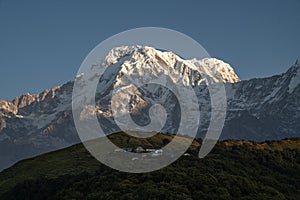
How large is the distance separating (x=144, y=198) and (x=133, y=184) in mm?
17321

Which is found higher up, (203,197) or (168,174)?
(168,174)

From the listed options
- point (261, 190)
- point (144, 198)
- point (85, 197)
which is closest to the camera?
point (144, 198)

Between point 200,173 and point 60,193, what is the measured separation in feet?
170

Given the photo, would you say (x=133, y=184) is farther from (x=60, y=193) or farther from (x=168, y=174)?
(x=60, y=193)

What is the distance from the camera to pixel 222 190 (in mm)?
180625

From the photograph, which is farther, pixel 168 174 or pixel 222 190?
pixel 168 174

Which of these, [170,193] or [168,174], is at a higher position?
[168,174]

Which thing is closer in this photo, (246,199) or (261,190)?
(246,199)

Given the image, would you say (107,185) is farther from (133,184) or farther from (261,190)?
(261,190)

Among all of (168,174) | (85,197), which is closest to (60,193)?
(85,197)

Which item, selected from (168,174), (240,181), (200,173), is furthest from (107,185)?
(240,181)

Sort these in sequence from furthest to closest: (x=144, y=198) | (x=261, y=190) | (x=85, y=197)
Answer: (x=261, y=190) < (x=85, y=197) < (x=144, y=198)

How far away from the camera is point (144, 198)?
170 meters

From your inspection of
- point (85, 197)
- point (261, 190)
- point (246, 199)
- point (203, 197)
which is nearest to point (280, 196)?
point (261, 190)
